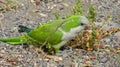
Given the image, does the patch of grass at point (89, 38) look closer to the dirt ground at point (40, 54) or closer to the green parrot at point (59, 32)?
the dirt ground at point (40, 54)

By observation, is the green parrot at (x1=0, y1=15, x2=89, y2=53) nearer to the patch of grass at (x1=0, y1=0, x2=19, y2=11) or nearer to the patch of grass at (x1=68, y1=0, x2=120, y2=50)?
the patch of grass at (x1=68, y1=0, x2=120, y2=50)

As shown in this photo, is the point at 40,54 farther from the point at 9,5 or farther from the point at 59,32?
the point at 9,5

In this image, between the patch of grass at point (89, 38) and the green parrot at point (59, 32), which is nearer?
the green parrot at point (59, 32)

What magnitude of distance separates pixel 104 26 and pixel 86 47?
747mm

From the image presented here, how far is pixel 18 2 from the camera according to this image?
607cm

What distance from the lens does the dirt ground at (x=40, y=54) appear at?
422 centimetres

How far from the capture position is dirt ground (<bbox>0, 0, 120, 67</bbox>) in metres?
4.22

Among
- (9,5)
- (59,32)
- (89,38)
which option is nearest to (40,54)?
(59,32)

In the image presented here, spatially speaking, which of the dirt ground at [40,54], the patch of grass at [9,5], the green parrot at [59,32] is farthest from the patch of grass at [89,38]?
the patch of grass at [9,5]

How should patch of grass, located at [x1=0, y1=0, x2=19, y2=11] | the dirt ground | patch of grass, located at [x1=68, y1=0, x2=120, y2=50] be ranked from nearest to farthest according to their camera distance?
the dirt ground
patch of grass, located at [x1=68, y1=0, x2=120, y2=50]
patch of grass, located at [x1=0, y1=0, x2=19, y2=11]

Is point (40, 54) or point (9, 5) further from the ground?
point (9, 5)

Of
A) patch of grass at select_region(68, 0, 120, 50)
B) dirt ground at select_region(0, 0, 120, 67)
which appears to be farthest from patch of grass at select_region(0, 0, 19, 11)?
patch of grass at select_region(68, 0, 120, 50)

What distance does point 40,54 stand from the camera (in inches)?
171

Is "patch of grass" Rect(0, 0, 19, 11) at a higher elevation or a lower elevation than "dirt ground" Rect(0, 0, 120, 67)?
higher
